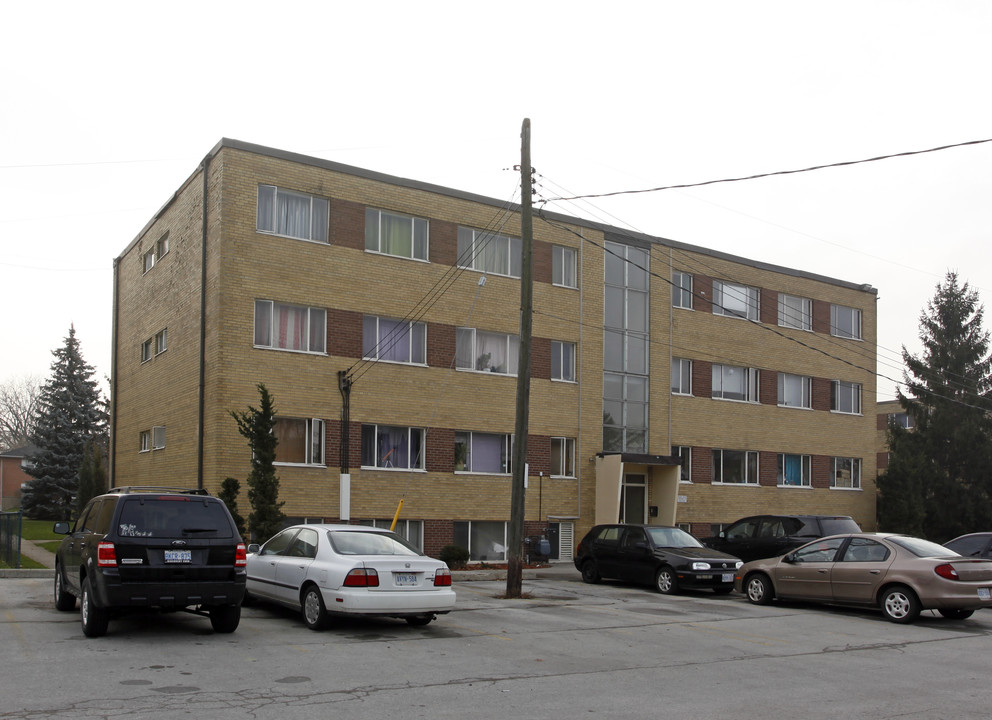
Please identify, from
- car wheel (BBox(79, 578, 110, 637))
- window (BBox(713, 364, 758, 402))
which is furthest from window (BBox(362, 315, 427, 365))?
car wheel (BBox(79, 578, 110, 637))

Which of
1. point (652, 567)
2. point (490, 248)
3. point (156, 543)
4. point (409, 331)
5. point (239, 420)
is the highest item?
point (490, 248)

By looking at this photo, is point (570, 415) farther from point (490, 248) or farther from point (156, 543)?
point (156, 543)

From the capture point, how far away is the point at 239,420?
70.8 feet

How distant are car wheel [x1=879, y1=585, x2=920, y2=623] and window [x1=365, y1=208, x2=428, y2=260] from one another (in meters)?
14.8

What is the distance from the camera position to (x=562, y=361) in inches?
1118

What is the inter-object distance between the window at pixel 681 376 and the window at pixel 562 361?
14.9 feet

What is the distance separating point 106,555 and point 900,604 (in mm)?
11570

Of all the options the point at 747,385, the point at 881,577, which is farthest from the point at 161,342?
the point at 881,577

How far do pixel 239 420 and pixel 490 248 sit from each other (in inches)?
358

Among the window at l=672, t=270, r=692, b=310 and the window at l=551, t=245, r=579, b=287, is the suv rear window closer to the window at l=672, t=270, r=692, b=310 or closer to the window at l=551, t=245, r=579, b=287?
the window at l=551, t=245, r=579, b=287

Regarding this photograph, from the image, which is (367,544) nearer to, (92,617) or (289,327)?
(92,617)

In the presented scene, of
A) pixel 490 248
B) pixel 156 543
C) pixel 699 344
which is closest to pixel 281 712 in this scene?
pixel 156 543

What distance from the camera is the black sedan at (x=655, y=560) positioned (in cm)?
1912

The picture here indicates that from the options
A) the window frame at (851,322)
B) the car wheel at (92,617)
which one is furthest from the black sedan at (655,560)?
the window frame at (851,322)
